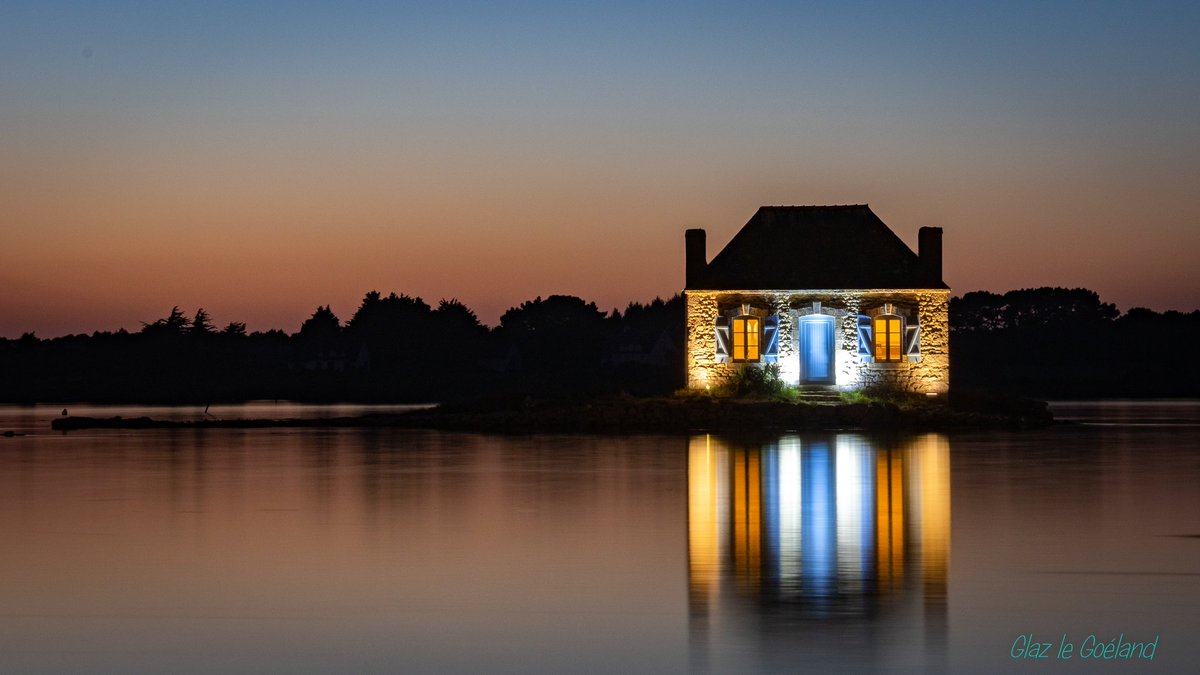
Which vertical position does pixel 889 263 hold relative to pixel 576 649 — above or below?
above

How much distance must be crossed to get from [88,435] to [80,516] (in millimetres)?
26445

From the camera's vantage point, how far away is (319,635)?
10578mm

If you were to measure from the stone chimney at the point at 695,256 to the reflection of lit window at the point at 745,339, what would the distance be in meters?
1.78

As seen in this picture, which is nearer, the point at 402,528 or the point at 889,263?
the point at 402,528

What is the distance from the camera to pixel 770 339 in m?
42.8

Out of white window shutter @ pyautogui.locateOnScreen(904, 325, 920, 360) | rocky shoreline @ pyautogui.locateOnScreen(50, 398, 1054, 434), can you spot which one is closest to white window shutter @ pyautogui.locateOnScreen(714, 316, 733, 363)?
rocky shoreline @ pyautogui.locateOnScreen(50, 398, 1054, 434)

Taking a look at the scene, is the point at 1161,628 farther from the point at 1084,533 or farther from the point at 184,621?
the point at 184,621

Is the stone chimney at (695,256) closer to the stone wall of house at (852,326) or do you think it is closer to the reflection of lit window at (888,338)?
the stone wall of house at (852,326)

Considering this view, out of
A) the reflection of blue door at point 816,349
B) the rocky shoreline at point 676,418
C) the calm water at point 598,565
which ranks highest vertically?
the reflection of blue door at point 816,349

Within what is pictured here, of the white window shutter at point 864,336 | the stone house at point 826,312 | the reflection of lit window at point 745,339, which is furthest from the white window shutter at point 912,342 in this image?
the reflection of lit window at point 745,339

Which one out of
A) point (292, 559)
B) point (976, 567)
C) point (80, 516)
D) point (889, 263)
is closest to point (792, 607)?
point (976, 567)

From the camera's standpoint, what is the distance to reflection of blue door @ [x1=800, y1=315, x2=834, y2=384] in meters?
42.8

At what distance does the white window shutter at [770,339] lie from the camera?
42719mm

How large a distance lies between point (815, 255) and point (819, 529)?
89.7 feet
